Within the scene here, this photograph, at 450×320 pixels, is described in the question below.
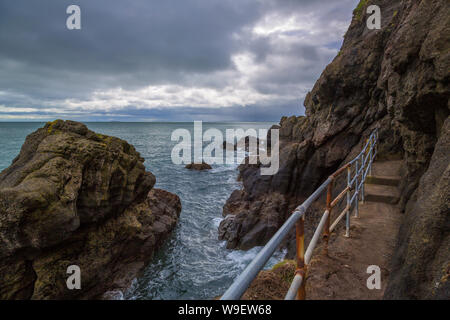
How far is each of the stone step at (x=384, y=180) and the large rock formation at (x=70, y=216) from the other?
10622 millimetres

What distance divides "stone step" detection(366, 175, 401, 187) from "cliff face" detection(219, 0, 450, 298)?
686 mm

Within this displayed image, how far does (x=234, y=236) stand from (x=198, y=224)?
3.99 meters

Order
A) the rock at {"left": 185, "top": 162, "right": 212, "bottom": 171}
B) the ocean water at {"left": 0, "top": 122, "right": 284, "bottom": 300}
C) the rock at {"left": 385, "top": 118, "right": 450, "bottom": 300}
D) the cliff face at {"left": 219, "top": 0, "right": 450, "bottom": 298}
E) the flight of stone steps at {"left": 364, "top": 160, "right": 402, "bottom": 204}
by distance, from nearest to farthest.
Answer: the rock at {"left": 385, "top": 118, "right": 450, "bottom": 300}, the cliff face at {"left": 219, "top": 0, "right": 450, "bottom": 298}, the flight of stone steps at {"left": 364, "top": 160, "right": 402, "bottom": 204}, the ocean water at {"left": 0, "top": 122, "right": 284, "bottom": 300}, the rock at {"left": 185, "top": 162, "right": 212, "bottom": 171}

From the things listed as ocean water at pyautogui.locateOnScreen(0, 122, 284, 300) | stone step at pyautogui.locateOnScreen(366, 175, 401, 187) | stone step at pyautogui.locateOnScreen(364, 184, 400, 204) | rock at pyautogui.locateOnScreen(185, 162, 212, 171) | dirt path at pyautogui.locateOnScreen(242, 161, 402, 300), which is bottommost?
ocean water at pyautogui.locateOnScreen(0, 122, 284, 300)

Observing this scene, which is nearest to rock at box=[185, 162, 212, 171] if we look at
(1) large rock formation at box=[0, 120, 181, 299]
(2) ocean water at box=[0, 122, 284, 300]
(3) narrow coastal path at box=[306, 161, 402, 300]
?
(2) ocean water at box=[0, 122, 284, 300]

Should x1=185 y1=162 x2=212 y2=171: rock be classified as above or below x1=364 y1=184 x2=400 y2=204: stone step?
below

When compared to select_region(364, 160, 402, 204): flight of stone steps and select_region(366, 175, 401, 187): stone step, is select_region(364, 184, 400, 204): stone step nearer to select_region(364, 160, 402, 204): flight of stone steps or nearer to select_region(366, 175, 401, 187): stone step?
A: select_region(364, 160, 402, 204): flight of stone steps

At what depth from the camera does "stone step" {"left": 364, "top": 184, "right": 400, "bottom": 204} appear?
6867mm

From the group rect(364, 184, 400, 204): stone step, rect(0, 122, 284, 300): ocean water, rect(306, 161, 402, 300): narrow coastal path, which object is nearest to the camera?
rect(306, 161, 402, 300): narrow coastal path

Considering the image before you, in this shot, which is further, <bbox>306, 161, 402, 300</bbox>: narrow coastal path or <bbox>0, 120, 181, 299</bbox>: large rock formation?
<bbox>0, 120, 181, 299</bbox>: large rock formation

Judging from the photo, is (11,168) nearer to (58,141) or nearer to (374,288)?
(58,141)

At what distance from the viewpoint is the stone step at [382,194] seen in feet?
22.5

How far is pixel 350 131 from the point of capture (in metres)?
14.5
